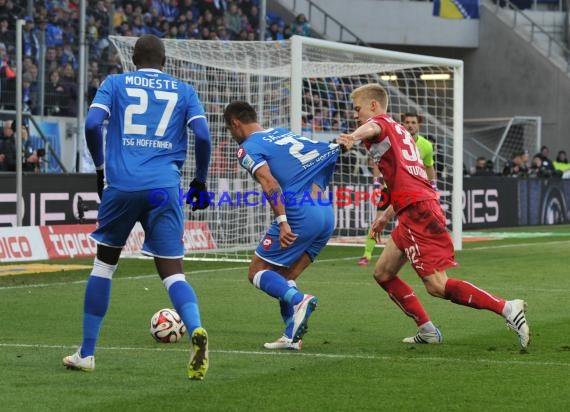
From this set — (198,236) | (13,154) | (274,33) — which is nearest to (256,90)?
(198,236)

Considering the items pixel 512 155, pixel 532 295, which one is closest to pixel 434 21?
pixel 512 155

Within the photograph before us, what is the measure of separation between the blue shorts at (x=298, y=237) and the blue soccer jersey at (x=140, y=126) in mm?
1738

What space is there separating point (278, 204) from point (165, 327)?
4.36ft

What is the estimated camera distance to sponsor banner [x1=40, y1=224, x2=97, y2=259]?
19.1 m

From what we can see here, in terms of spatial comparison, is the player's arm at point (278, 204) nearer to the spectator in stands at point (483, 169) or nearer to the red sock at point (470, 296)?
the red sock at point (470, 296)

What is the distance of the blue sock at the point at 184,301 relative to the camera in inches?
311

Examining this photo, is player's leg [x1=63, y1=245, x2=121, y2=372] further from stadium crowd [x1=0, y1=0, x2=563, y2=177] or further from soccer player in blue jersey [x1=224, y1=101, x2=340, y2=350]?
stadium crowd [x1=0, y1=0, x2=563, y2=177]

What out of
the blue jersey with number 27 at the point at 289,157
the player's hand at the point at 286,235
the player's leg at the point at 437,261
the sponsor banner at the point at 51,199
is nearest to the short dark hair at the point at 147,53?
the blue jersey with number 27 at the point at 289,157

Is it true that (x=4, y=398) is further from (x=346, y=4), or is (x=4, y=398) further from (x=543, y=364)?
(x=346, y=4)

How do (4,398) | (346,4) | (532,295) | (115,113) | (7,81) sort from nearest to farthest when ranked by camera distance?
(4,398) < (115,113) < (532,295) < (7,81) < (346,4)

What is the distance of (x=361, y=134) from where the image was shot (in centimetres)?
910

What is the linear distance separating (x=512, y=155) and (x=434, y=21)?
5.16m

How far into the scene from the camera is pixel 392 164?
9727 millimetres

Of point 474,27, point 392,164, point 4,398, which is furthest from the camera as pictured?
point 474,27
